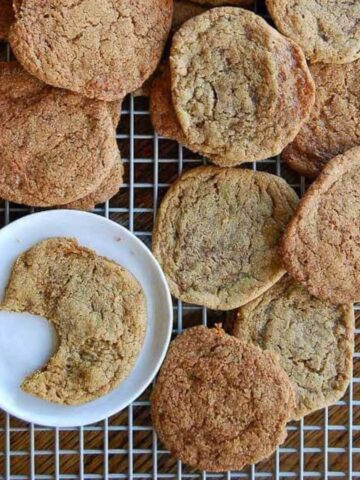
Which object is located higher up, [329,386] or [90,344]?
[90,344]

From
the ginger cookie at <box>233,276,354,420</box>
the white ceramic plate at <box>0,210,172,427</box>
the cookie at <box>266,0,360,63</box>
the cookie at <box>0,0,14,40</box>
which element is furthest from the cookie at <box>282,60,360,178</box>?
the cookie at <box>0,0,14,40</box>

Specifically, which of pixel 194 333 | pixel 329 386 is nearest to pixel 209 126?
pixel 194 333

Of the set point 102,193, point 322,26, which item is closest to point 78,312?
point 102,193

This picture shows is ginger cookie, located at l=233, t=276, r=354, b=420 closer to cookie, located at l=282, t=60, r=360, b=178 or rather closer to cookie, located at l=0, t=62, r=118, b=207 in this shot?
cookie, located at l=282, t=60, r=360, b=178

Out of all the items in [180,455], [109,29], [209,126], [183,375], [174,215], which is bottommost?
[180,455]

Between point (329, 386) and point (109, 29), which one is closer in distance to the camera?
point (109, 29)

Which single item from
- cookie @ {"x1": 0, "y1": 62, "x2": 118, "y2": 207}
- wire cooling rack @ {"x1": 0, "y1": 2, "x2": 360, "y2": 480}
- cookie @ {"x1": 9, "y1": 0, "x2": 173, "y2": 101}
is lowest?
wire cooling rack @ {"x1": 0, "y1": 2, "x2": 360, "y2": 480}

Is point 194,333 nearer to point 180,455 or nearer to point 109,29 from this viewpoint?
point 180,455
